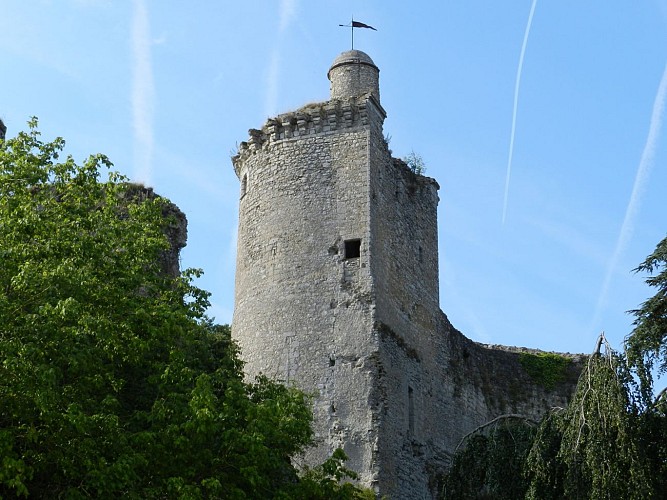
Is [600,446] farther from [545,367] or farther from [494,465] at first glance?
[545,367]

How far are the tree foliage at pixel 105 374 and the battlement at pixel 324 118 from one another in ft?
23.5

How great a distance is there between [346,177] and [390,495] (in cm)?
621

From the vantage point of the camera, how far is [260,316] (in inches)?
821

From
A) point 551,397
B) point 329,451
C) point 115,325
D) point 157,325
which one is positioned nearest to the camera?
point 115,325

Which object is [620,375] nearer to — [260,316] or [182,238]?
[260,316]

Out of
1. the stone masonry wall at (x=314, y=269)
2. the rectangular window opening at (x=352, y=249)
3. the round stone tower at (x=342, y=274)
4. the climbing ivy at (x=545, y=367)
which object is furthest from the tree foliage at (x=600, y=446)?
the climbing ivy at (x=545, y=367)

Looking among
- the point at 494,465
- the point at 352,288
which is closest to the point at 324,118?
the point at 352,288

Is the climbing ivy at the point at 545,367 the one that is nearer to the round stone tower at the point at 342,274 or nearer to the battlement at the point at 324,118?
the round stone tower at the point at 342,274

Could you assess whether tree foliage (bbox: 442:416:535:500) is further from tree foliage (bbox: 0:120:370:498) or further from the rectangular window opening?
the rectangular window opening

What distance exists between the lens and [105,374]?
13.0m

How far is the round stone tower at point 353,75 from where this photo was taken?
2281cm

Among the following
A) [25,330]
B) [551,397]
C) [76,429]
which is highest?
[551,397]

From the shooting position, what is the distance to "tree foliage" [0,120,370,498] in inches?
463

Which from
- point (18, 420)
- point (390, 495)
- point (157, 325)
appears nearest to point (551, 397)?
point (390, 495)
